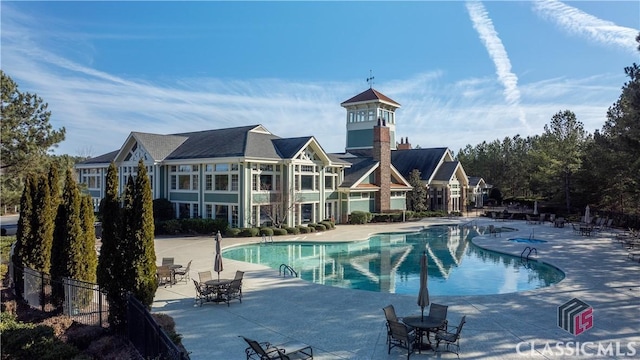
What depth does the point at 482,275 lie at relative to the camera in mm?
18312

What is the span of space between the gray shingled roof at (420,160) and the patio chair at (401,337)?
39.4 metres

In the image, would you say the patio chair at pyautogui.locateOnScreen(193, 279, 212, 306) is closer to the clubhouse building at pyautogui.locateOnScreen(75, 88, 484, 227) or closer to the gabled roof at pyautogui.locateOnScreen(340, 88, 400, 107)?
the clubhouse building at pyautogui.locateOnScreen(75, 88, 484, 227)

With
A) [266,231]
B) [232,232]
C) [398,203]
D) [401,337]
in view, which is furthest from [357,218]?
[401,337]

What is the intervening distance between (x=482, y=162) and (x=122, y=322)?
6610 cm

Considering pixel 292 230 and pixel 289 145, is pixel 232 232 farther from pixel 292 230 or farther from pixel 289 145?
pixel 289 145

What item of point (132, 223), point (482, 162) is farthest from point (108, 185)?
point (482, 162)

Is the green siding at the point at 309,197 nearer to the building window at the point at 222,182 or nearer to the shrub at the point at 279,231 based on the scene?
the shrub at the point at 279,231

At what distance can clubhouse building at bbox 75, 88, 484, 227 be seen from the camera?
30.0 meters

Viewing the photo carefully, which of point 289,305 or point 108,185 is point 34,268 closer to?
point 108,185

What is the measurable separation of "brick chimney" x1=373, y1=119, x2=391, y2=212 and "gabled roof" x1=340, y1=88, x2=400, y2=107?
767cm

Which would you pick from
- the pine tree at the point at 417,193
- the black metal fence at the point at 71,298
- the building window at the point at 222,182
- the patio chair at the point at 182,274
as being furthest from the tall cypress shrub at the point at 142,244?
the pine tree at the point at 417,193

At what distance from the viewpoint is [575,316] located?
35.3ft

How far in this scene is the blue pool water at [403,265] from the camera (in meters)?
16.5

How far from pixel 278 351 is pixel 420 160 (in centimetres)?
4398
